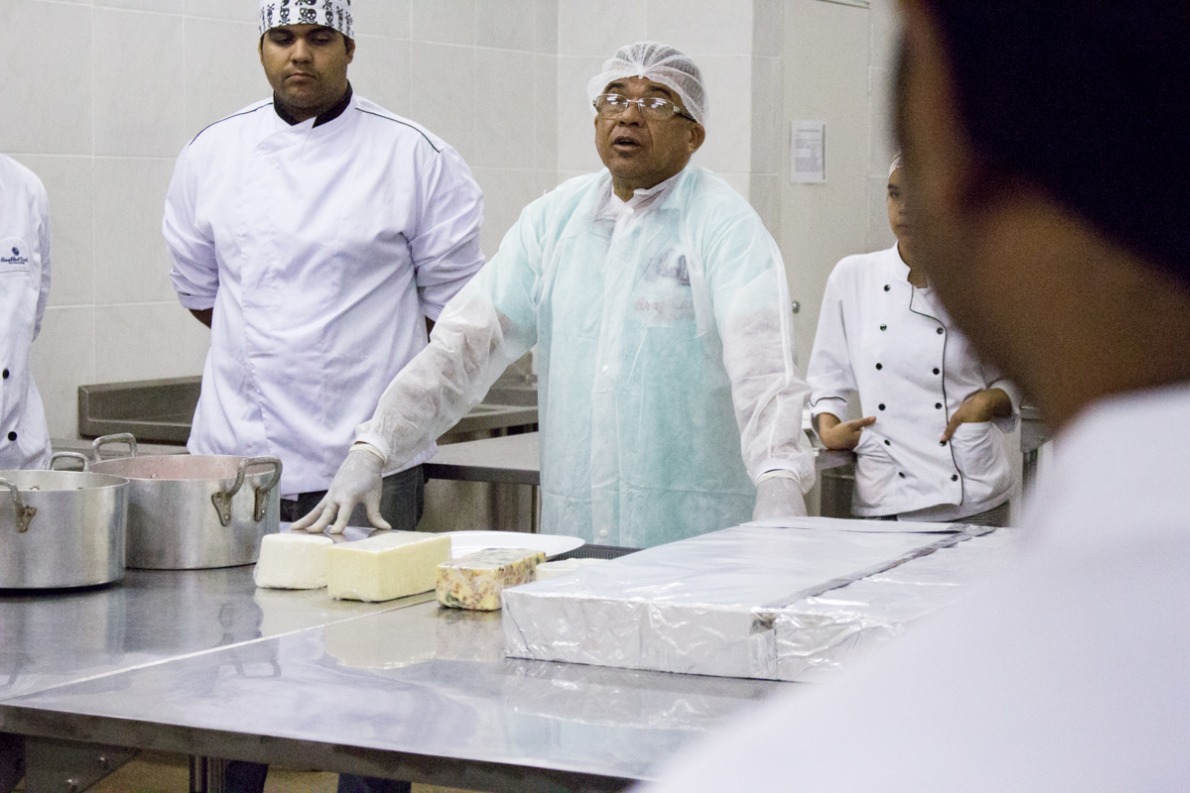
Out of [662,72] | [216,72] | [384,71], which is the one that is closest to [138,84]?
[216,72]

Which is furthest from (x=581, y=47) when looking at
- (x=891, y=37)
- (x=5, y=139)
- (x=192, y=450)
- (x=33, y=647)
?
(x=891, y=37)

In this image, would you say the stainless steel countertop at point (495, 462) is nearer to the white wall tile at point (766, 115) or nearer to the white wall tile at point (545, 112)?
the white wall tile at point (766, 115)

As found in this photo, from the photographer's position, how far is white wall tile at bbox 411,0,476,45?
15.7 feet

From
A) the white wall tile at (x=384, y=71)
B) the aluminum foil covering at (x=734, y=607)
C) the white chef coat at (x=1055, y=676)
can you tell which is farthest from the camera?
the white wall tile at (x=384, y=71)

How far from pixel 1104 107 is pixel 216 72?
13.0ft

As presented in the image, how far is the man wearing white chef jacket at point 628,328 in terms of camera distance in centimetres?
254

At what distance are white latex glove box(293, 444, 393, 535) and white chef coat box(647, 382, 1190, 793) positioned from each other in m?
1.97

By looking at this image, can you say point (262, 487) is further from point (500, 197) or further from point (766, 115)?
point (766, 115)

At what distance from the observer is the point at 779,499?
2.27 metres

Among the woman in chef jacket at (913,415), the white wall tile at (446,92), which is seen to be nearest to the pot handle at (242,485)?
the woman in chef jacket at (913,415)

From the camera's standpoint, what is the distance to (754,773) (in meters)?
0.31

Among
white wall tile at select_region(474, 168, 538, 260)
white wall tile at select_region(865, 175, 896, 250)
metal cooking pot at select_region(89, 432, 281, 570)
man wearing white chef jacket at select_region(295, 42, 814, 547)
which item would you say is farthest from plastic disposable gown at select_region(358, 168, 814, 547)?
white wall tile at select_region(865, 175, 896, 250)

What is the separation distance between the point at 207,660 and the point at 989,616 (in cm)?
145

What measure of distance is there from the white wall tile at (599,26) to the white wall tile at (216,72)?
1.46m
